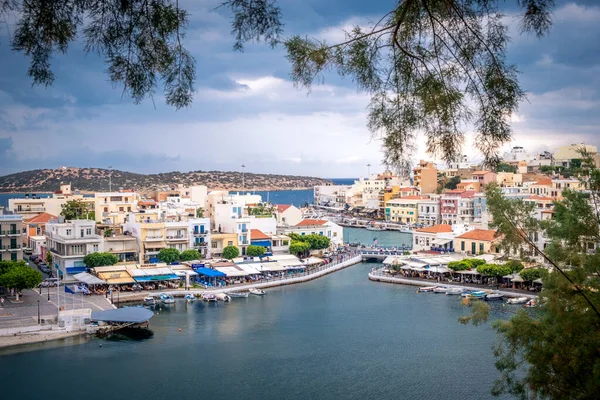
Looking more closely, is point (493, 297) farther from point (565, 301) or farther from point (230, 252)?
point (565, 301)

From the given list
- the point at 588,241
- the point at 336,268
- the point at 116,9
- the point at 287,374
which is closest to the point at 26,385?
the point at 287,374

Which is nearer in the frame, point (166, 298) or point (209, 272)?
point (166, 298)

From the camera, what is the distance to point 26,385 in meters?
9.68

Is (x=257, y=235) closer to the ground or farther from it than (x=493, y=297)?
farther from it

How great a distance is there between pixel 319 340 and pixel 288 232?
1130 cm

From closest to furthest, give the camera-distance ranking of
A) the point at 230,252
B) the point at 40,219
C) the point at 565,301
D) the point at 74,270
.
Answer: the point at 565,301, the point at 74,270, the point at 230,252, the point at 40,219

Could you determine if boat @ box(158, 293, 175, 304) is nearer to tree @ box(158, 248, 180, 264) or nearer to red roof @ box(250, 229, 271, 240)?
tree @ box(158, 248, 180, 264)

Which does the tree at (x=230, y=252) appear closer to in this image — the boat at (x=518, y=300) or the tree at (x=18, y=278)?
the tree at (x=18, y=278)

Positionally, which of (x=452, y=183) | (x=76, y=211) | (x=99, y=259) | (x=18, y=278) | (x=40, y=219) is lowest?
(x=18, y=278)

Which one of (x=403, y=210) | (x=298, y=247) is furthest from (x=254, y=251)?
(x=403, y=210)

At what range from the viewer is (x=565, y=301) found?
566 cm

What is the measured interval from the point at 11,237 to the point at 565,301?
1405 centimetres

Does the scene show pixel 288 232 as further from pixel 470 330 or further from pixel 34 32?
pixel 34 32

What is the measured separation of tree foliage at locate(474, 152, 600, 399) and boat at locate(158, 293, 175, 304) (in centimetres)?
1080
